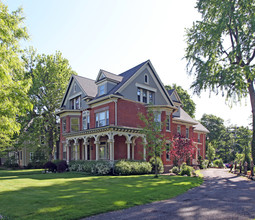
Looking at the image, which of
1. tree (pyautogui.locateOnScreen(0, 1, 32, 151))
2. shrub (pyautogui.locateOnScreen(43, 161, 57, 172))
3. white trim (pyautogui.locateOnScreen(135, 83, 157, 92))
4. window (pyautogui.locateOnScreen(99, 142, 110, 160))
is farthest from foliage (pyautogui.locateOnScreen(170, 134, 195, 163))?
tree (pyautogui.locateOnScreen(0, 1, 32, 151))

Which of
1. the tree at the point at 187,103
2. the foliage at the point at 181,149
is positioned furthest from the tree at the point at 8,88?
the tree at the point at 187,103

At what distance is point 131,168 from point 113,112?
6.60 metres

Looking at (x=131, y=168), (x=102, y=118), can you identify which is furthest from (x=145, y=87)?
(x=131, y=168)

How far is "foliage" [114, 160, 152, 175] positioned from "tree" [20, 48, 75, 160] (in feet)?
57.6

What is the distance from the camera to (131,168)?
24.4m

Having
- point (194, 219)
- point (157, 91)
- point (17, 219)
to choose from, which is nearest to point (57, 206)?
point (17, 219)

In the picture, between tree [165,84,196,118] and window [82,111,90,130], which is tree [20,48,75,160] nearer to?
window [82,111,90,130]

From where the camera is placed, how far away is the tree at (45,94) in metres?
37.7

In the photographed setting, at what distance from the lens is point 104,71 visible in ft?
96.9

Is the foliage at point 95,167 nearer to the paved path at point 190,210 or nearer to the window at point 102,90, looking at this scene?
the window at point 102,90

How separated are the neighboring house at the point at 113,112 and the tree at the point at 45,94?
12.3ft

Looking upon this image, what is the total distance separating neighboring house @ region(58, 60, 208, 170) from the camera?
88.6ft

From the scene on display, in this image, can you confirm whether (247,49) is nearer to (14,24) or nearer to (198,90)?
(198,90)

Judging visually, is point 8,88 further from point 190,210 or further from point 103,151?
point 103,151
